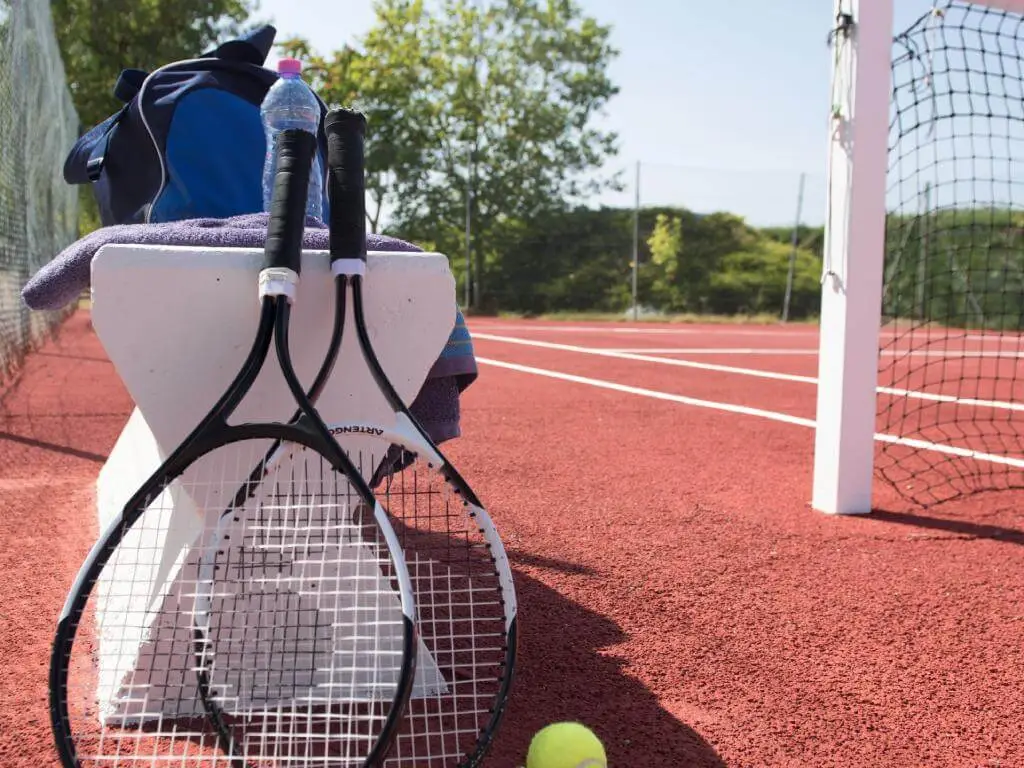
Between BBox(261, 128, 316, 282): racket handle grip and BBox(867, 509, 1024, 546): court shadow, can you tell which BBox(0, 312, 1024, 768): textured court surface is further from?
BBox(261, 128, 316, 282): racket handle grip

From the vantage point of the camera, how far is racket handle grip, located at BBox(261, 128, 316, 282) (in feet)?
5.65

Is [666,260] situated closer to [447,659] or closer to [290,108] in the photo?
[290,108]

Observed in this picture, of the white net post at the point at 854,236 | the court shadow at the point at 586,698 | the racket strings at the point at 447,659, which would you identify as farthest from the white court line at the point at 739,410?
the racket strings at the point at 447,659

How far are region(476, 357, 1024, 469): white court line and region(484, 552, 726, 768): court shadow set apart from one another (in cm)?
272

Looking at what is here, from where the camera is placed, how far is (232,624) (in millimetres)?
1935

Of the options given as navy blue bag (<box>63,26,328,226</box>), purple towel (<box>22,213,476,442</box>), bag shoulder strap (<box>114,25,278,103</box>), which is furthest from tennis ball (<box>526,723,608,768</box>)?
bag shoulder strap (<box>114,25,278,103</box>)

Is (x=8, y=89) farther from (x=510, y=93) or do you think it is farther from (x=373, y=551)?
(x=510, y=93)

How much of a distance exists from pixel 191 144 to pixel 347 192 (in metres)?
1.05

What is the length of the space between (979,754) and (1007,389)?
23.1 feet

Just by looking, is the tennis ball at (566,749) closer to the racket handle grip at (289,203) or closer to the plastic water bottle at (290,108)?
the racket handle grip at (289,203)

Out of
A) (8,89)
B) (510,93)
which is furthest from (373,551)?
(510,93)

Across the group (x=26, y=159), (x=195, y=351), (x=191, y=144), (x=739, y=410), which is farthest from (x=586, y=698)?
(x=26, y=159)

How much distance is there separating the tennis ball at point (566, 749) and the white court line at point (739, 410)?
10.8ft

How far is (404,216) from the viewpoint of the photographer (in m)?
21.2
